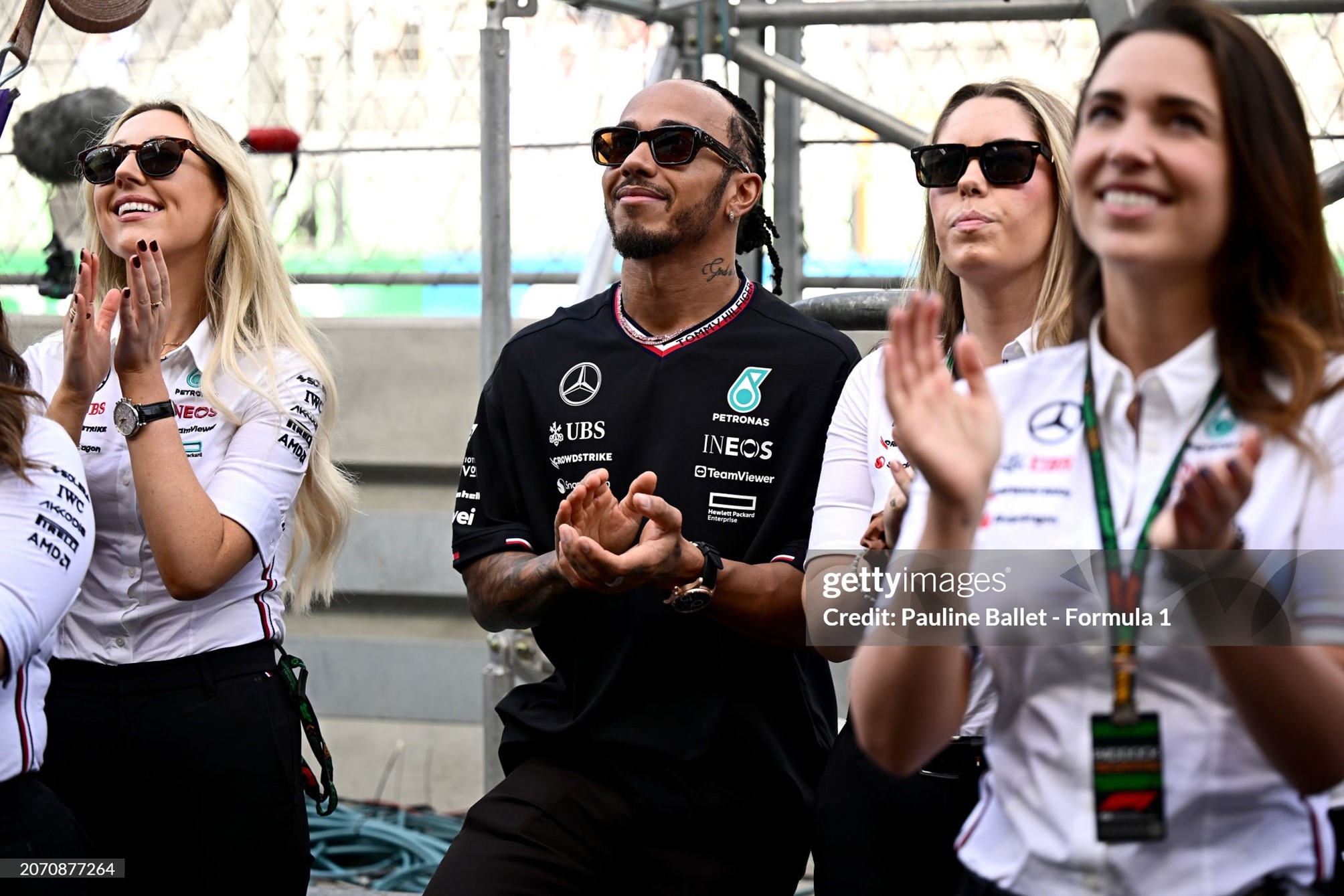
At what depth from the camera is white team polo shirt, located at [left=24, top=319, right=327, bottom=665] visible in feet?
8.64

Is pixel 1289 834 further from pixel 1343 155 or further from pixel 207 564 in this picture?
pixel 1343 155

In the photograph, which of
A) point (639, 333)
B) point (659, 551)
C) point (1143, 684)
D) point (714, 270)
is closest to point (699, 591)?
point (659, 551)

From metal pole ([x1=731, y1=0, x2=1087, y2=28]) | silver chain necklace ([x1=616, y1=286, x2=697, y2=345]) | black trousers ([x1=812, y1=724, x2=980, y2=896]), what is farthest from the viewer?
metal pole ([x1=731, y1=0, x2=1087, y2=28])

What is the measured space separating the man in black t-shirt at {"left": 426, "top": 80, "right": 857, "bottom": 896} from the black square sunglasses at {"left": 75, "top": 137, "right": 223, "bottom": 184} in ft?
2.50

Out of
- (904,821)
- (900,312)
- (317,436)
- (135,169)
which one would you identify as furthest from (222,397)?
(900,312)

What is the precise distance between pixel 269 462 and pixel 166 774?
0.59 meters

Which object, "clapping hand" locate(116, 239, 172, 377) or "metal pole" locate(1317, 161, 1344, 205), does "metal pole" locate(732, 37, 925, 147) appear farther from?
"clapping hand" locate(116, 239, 172, 377)

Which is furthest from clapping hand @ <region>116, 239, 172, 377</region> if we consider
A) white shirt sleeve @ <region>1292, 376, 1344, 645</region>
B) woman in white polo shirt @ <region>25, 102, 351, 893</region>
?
white shirt sleeve @ <region>1292, 376, 1344, 645</region>

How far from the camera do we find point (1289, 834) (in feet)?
4.86

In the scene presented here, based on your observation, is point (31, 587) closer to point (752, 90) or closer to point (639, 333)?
point (639, 333)

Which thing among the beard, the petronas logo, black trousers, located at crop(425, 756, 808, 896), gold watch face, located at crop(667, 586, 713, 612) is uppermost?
the beard

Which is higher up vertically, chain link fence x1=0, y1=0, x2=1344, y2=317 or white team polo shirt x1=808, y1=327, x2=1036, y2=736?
chain link fence x1=0, y1=0, x2=1344, y2=317

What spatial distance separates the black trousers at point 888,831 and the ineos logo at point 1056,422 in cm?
78

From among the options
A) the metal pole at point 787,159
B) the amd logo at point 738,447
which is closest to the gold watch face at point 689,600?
the amd logo at point 738,447
